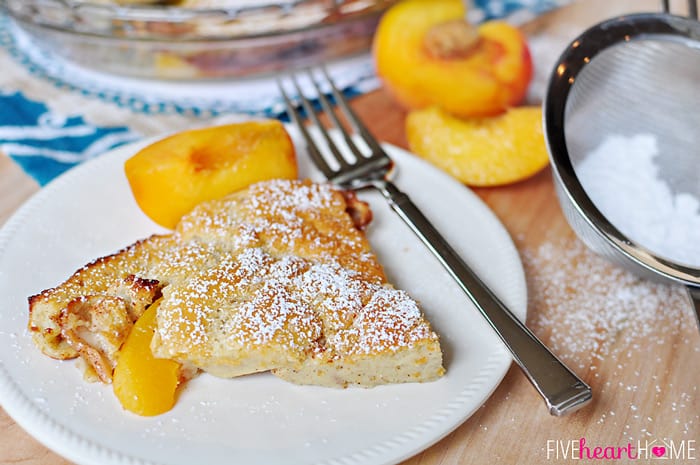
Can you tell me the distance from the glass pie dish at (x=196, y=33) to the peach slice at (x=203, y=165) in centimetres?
41

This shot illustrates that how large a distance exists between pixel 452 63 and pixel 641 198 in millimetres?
501

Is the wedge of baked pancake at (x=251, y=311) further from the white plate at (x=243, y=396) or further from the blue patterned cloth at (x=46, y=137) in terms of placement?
the blue patterned cloth at (x=46, y=137)

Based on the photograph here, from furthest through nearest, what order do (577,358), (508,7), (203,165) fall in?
1. (508,7)
2. (203,165)
3. (577,358)

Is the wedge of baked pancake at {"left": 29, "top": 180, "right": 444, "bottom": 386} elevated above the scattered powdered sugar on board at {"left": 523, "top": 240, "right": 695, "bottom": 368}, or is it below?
above

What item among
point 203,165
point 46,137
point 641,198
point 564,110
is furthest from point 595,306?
point 46,137

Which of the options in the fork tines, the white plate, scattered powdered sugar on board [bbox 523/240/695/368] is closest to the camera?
the white plate

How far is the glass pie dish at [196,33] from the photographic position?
1.58 m

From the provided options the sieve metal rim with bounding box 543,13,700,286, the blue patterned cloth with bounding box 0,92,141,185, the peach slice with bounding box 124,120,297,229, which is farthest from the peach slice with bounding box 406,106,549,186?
the blue patterned cloth with bounding box 0,92,141,185

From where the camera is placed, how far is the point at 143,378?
93 centimetres

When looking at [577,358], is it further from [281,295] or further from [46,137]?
[46,137]

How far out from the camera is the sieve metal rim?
1.12 metres

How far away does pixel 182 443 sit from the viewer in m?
0.88

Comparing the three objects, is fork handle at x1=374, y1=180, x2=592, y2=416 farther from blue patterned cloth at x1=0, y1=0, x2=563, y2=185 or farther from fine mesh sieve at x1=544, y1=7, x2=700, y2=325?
blue patterned cloth at x1=0, y1=0, x2=563, y2=185

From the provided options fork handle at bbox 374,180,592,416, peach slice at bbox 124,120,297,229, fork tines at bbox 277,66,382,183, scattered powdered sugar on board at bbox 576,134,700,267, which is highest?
peach slice at bbox 124,120,297,229
